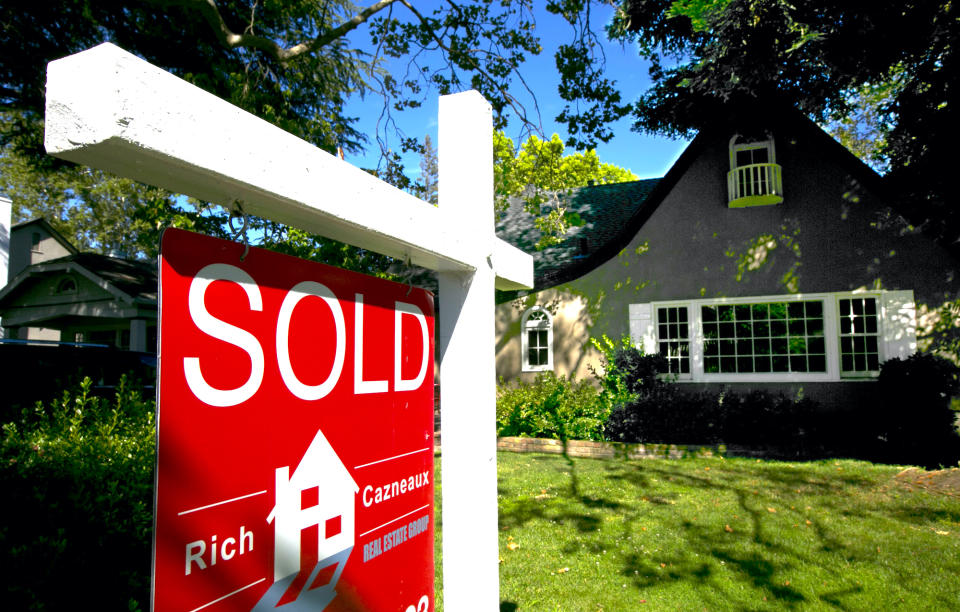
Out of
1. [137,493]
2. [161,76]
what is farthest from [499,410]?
[161,76]

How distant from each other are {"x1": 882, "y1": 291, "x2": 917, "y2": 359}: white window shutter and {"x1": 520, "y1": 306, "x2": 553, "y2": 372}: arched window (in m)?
6.02

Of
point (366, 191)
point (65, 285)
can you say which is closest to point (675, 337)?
point (366, 191)

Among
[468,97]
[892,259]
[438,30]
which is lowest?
[468,97]

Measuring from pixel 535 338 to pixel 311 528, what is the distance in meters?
11.2

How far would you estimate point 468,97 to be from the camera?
1.71 meters

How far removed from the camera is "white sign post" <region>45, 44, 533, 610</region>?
735 millimetres

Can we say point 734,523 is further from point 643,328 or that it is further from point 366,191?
point 366,191

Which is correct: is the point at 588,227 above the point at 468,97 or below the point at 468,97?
above

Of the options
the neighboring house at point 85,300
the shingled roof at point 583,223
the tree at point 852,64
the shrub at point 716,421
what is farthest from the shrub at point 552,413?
the neighboring house at point 85,300

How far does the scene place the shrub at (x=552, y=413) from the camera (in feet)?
32.2

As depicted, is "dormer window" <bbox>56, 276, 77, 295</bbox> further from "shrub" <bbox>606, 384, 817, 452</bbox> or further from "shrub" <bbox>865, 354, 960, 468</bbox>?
"shrub" <bbox>865, 354, 960, 468</bbox>

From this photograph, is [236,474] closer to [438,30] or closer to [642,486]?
[642,486]

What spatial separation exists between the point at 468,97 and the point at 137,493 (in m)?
3.12

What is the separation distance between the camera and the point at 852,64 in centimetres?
834
